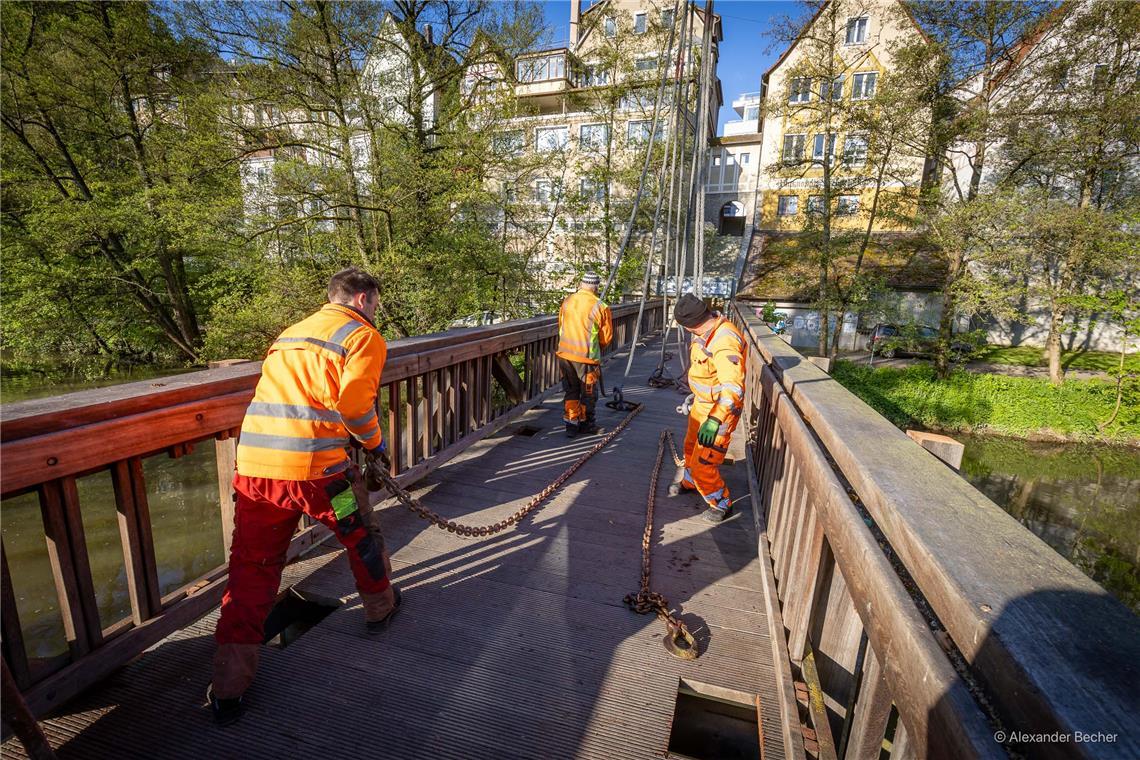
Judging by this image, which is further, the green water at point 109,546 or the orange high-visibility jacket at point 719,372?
the green water at point 109,546

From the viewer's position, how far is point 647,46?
21.9 metres

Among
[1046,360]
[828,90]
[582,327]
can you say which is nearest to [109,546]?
[582,327]

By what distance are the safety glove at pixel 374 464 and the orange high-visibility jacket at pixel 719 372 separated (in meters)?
2.28

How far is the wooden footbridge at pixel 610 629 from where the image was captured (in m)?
0.88

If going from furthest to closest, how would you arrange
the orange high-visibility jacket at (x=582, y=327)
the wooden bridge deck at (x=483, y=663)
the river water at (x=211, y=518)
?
the river water at (x=211, y=518) → the orange high-visibility jacket at (x=582, y=327) → the wooden bridge deck at (x=483, y=663)

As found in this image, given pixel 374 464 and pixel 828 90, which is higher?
pixel 828 90

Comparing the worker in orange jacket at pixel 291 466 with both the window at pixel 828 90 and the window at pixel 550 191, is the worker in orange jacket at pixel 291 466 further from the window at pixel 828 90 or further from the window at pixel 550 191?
the window at pixel 828 90

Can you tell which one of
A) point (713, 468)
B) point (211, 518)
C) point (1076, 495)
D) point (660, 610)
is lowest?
point (1076, 495)

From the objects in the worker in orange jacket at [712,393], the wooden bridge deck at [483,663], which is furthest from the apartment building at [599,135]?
the wooden bridge deck at [483,663]

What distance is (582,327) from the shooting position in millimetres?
5402

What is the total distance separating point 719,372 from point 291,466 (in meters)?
2.80

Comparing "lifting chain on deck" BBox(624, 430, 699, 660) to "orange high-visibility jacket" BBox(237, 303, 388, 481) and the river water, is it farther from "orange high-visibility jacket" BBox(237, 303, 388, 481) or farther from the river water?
the river water

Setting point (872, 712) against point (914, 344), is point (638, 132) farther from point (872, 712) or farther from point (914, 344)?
point (872, 712)

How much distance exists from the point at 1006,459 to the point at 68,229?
87.6 feet
